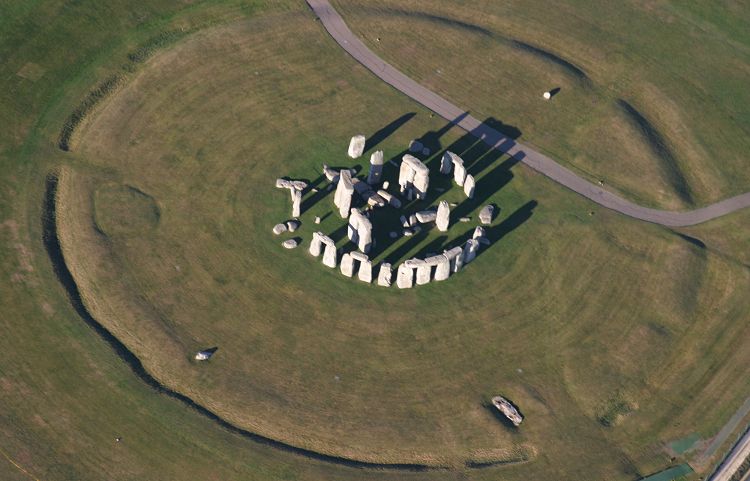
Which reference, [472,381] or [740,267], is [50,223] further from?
[740,267]

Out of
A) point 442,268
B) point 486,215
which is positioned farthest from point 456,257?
point 486,215

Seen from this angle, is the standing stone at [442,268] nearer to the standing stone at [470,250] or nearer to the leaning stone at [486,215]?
the standing stone at [470,250]

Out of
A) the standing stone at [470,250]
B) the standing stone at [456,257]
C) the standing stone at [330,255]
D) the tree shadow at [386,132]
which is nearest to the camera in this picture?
the standing stone at [330,255]

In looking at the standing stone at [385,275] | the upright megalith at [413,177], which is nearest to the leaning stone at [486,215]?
the upright megalith at [413,177]

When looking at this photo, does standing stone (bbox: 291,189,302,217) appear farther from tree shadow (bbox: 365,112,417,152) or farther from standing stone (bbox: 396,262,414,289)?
standing stone (bbox: 396,262,414,289)

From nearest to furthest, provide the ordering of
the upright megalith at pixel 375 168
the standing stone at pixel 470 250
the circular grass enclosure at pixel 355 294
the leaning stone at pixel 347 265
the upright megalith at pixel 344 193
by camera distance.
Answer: the circular grass enclosure at pixel 355 294 < the leaning stone at pixel 347 265 < the standing stone at pixel 470 250 < the upright megalith at pixel 344 193 < the upright megalith at pixel 375 168

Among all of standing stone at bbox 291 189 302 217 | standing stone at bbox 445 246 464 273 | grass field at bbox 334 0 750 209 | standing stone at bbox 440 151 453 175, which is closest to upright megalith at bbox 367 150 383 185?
standing stone at bbox 440 151 453 175

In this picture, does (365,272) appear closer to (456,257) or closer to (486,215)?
(456,257)
